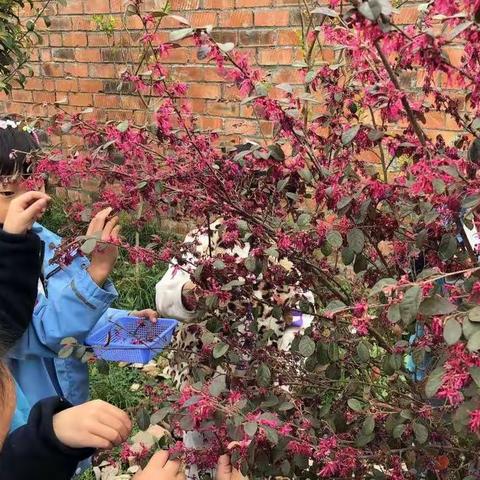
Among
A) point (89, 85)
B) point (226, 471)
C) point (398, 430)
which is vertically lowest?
point (226, 471)

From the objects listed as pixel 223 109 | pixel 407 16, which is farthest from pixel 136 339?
pixel 223 109

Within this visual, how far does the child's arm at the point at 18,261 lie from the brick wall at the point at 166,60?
46.2 inches

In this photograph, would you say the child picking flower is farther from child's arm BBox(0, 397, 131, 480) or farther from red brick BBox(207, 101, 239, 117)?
red brick BBox(207, 101, 239, 117)

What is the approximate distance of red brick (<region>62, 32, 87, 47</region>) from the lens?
3610 mm

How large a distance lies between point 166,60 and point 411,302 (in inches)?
109

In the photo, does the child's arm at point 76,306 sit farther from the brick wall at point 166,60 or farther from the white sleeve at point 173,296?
the brick wall at point 166,60

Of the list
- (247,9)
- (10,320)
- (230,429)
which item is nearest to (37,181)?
(10,320)

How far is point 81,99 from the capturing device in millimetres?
3715

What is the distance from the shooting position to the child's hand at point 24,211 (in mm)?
1339

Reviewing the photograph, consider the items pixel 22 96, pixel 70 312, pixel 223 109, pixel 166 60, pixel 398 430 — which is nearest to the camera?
pixel 398 430

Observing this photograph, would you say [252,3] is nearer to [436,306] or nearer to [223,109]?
[223,109]

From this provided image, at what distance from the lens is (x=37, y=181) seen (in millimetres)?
1256

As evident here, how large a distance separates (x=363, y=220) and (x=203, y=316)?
16.0 inches

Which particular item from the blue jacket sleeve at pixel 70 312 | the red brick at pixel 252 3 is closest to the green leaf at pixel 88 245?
the blue jacket sleeve at pixel 70 312
